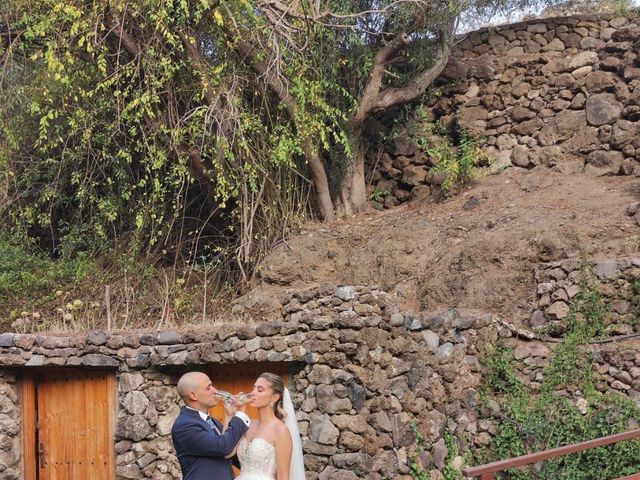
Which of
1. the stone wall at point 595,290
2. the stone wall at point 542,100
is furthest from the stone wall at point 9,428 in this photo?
the stone wall at point 542,100

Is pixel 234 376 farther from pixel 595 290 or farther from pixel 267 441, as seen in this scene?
pixel 595 290

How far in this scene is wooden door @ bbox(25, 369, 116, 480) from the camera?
8.47m

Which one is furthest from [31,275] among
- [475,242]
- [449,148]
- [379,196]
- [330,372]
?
[449,148]

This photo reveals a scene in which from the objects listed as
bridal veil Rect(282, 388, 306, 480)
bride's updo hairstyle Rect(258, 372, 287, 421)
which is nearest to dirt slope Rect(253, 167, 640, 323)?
bridal veil Rect(282, 388, 306, 480)

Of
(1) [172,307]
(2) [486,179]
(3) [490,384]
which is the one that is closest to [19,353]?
(1) [172,307]

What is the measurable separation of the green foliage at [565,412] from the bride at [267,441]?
3717 mm

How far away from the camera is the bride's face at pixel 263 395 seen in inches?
197

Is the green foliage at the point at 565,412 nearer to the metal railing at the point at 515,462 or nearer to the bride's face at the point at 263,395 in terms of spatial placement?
the metal railing at the point at 515,462

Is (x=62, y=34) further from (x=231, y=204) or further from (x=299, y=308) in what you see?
(x=299, y=308)

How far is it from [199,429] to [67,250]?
854cm

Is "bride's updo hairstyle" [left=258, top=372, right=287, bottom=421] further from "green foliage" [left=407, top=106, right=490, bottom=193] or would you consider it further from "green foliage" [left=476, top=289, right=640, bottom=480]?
"green foliage" [left=407, top=106, right=490, bottom=193]

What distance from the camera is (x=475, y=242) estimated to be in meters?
10.3

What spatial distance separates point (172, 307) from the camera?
434 inches

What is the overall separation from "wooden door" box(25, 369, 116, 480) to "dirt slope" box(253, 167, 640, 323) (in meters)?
2.83
